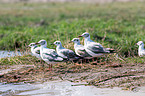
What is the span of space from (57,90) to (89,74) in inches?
51.9

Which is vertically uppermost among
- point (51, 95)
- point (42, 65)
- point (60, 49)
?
point (60, 49)

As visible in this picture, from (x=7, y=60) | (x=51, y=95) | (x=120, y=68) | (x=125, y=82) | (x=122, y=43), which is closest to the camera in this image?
(x=51, y=95)

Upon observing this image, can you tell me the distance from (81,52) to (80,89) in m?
2.11

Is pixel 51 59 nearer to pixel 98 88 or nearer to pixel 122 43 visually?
pixel 98 88

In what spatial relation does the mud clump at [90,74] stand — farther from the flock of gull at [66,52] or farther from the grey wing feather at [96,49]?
the grey wing feather at [96,49]

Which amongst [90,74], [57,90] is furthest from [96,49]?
[57,90]

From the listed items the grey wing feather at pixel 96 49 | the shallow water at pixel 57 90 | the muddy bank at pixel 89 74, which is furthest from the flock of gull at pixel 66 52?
the shallow water at pixel 57 90

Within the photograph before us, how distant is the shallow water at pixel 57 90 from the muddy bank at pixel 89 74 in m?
0.24

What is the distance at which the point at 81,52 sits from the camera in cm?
817

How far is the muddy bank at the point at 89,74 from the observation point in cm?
659

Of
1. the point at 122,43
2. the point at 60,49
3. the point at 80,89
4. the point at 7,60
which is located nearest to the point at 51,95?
the point at 80,89

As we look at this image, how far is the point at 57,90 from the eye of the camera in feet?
20.6

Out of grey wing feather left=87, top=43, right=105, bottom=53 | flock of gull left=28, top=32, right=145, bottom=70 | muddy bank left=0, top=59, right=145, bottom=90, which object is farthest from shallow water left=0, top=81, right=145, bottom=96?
grey wing feather left=87, top=43, right=105, bottom=53

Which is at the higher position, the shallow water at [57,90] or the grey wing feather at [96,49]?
the grey wing feather at [96,49]
